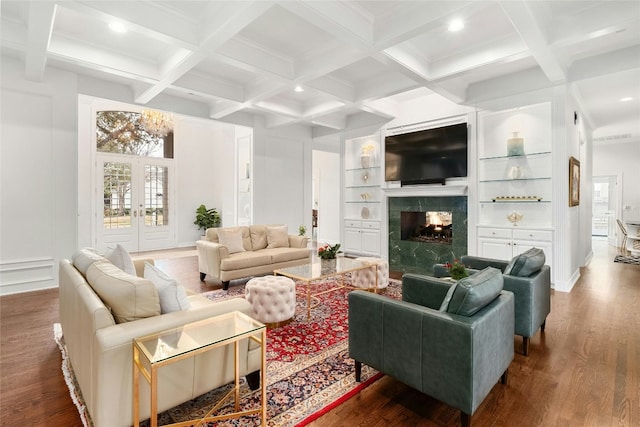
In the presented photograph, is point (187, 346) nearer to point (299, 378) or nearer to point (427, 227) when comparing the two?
point (299, 378)

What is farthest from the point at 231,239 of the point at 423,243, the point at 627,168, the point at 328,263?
the point at 627,168

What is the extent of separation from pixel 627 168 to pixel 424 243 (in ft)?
23.8

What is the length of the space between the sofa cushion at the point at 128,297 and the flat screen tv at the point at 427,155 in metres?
4.90

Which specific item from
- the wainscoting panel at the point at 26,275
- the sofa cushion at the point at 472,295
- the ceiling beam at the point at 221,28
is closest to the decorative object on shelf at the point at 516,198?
the sofa cushion at the point at 472,295

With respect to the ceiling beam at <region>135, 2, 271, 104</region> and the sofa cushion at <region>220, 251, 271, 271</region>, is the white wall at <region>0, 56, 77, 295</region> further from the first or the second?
the sofa cushion at <region>220, 251, 271, 271</region>

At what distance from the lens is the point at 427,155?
5.70m

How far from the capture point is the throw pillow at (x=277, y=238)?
18.2ft

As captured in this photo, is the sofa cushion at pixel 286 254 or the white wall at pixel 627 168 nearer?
the sofa cushion at pixel 286 254

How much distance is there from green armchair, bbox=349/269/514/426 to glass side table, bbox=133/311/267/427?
722 millimetres

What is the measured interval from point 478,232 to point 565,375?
3.03m

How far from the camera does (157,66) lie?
4375 millimetres

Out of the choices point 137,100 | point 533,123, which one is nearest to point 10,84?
point 137,100

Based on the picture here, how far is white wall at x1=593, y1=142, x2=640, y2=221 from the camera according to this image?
336 inches

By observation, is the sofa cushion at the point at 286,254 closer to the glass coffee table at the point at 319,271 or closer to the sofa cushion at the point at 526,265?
the glass coffee table at the point at 319,271
